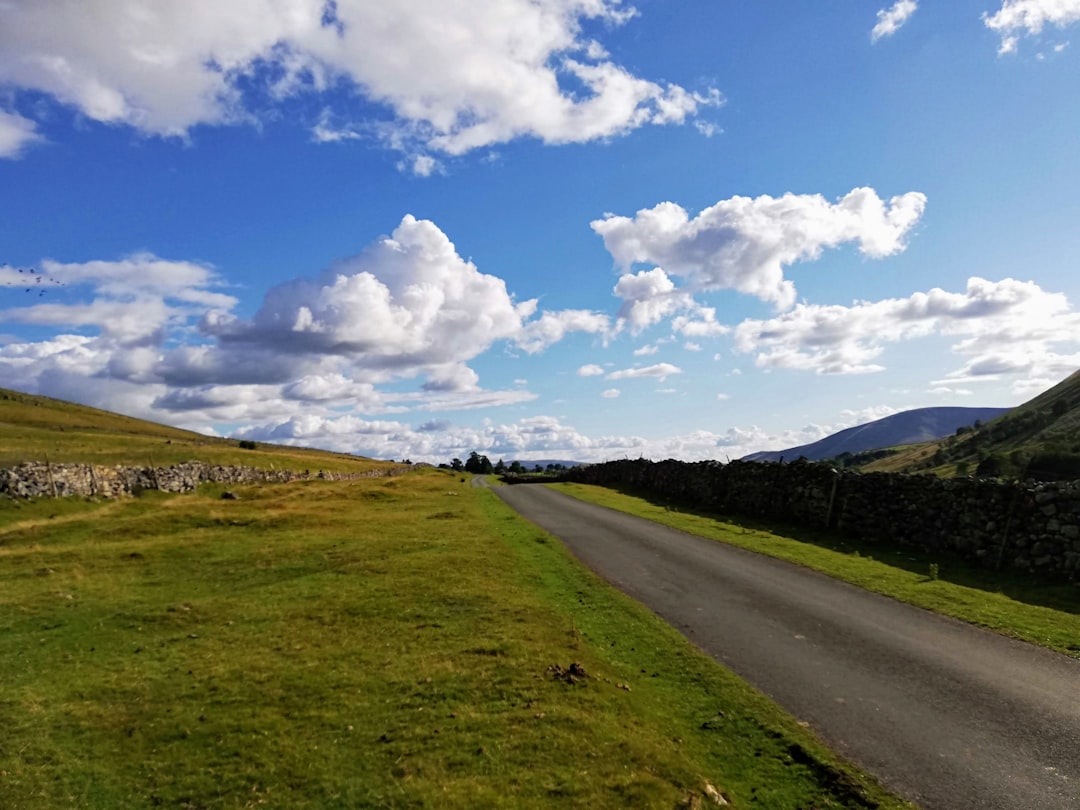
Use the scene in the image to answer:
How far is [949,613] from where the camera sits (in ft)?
47.6

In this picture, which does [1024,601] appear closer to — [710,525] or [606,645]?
[606,645]

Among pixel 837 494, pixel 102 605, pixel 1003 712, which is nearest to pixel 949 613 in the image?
pixel 1003 712

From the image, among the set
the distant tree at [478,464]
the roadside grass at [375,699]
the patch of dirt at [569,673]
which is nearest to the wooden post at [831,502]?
the roadside grass at [375,699]

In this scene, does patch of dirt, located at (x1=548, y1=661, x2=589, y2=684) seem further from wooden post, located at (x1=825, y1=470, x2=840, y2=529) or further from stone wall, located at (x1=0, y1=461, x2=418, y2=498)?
stone wall, located at (x1=0, y1=461, x2=418, y2=498)

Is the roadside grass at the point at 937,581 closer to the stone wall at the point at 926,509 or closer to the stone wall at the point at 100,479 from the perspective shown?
the stone wall at the point at 926,509

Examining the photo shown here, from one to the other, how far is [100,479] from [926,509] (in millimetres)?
43569

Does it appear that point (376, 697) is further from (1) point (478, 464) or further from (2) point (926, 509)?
(1) point (478, 464)

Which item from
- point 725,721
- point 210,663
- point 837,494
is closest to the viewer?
point 725,721

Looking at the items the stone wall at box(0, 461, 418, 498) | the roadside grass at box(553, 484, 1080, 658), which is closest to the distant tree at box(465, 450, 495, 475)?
the stone wall at box(0, 461, 418, 498)

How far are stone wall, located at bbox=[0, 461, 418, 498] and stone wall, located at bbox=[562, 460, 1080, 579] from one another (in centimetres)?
3649

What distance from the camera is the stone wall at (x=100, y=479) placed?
3369cm

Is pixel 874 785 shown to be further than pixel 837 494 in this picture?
No

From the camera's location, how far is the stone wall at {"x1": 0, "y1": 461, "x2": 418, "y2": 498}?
111 ft

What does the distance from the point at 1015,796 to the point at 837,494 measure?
915 inches
